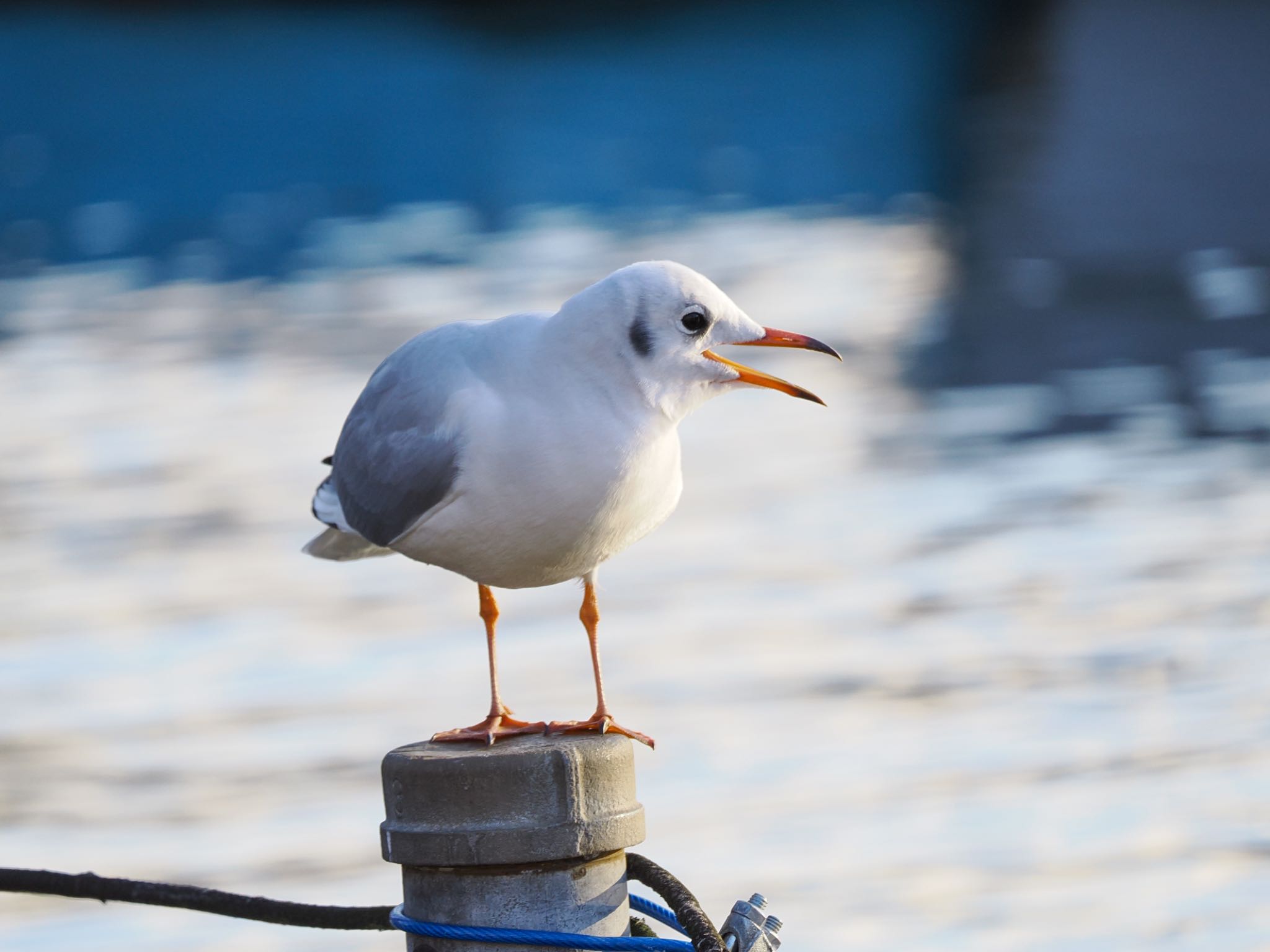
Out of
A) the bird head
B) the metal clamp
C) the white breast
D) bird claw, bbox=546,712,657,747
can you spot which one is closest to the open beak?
the bird head

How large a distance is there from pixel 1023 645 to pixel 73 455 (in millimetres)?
6115

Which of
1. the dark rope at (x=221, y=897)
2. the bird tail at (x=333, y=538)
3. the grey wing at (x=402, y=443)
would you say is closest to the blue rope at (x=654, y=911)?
the dark rope at (x=221, y=897)

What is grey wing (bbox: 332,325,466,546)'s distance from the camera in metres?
2.80

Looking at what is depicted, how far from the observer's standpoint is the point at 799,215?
18.6 m

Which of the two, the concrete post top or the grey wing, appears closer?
the concrete post top

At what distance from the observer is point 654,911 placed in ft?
8.28

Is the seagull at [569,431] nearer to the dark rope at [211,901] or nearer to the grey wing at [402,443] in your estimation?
the grey wing at [402,443]

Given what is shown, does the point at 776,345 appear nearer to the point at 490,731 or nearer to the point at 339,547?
the point at 490,731

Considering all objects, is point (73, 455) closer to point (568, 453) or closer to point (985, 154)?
point (568, 453)

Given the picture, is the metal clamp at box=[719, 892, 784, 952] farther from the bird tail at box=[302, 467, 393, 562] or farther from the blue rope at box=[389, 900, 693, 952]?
the bird tail at box=[302, 467, 393, 562]

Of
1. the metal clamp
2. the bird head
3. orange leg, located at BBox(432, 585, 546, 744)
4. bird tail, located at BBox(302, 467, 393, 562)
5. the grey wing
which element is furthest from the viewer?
bird tail, located at BBox(302, 467, 393, 562)

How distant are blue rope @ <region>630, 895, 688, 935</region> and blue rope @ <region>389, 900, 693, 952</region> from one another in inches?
6.6

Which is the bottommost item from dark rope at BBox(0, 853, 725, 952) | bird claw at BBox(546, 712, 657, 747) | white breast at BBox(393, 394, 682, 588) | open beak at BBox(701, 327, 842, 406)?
dark rope at BBox(0, 853, 725, 952)

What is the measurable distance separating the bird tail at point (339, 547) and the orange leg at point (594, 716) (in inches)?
20.0
